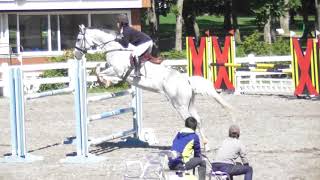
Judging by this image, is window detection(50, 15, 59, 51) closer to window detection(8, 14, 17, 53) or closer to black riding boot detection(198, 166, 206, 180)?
window detection(8, 14, 17, 53)

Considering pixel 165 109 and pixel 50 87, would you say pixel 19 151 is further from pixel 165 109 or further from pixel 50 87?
pixel 50 87

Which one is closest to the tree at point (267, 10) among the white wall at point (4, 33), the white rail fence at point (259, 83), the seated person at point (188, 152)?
the white wall at point (4, 33)

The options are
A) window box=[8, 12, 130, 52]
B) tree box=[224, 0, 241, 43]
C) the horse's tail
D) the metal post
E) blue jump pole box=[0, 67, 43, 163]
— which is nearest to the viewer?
blue jump pole box=[0, 67, 43, 163]

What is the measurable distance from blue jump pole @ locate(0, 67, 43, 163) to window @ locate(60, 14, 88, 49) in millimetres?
21633

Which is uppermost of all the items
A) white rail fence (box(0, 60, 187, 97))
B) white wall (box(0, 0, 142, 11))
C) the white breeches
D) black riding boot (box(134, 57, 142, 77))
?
white wall (box(0, 0, 142, 11))

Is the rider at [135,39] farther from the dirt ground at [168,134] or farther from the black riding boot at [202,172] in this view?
the black riding boot at [202,172]

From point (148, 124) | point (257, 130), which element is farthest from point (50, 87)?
point (257, 130)

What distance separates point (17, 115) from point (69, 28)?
72.7 feet

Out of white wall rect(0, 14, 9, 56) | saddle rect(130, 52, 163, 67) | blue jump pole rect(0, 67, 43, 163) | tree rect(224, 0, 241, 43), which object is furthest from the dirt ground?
tree rect(224, 0, 241, 43)

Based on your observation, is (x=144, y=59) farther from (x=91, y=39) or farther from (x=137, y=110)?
(x=137, y=110)

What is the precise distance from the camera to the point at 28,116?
750 inches

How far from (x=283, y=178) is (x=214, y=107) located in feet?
31.4

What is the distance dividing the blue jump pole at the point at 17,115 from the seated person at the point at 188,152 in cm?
372

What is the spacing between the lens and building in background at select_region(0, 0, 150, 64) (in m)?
33.1
